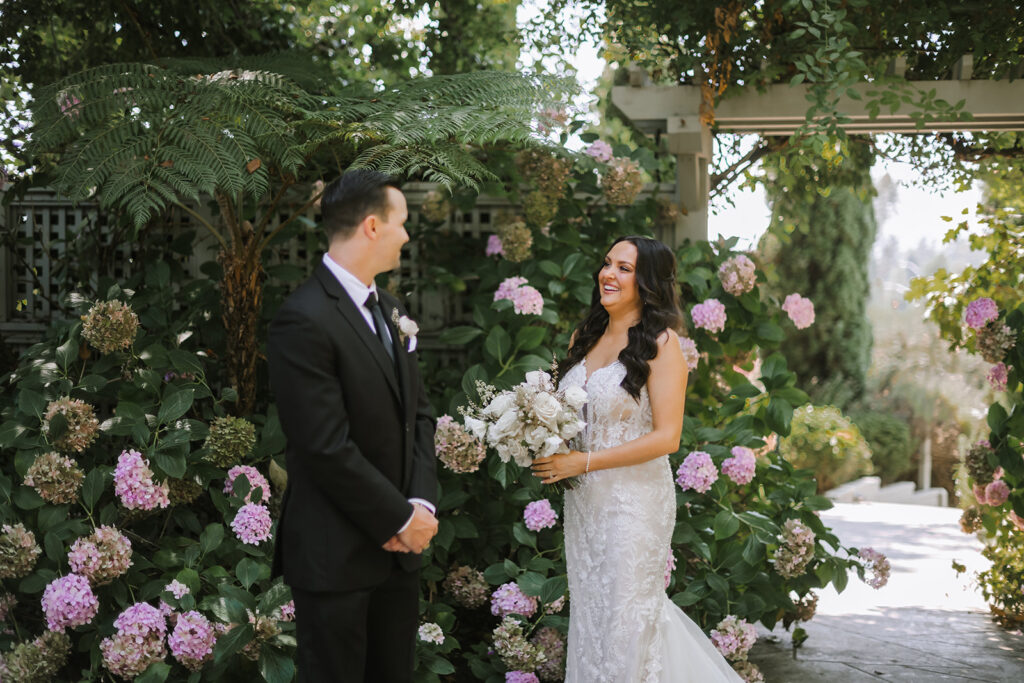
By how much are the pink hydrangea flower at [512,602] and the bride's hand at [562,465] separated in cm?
92

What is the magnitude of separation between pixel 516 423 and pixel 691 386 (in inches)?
79.3

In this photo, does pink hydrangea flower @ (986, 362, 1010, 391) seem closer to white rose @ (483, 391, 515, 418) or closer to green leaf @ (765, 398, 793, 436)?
green leaf @ (765, 398, 793, 436)

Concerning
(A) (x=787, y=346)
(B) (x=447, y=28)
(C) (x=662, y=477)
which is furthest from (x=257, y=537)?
(A) (x=787, y=346)

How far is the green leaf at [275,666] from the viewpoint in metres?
3.03

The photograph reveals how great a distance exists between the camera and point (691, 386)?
4.44 meters

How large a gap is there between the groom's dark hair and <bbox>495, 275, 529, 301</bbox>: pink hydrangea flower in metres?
1.87

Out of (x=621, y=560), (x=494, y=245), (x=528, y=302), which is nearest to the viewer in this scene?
(x=621, y=560)

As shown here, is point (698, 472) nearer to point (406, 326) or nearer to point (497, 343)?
point (497, 343)

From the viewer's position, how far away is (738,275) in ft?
14.1

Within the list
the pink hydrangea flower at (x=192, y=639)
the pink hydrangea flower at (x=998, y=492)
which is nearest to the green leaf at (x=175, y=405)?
the pink hydrangea flower at (x=192, y=639)

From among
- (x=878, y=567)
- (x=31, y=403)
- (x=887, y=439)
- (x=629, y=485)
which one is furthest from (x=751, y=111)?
(x=887, y=439)

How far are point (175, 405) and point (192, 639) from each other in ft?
2.96

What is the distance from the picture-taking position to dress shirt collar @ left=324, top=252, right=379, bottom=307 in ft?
6.93

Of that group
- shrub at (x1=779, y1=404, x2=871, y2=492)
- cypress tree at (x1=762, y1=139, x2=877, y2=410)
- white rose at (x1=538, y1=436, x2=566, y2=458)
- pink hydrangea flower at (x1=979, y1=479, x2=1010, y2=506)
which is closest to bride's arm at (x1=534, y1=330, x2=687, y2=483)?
white rose at (x1=538, y1=436, x2=566, y2=458)
